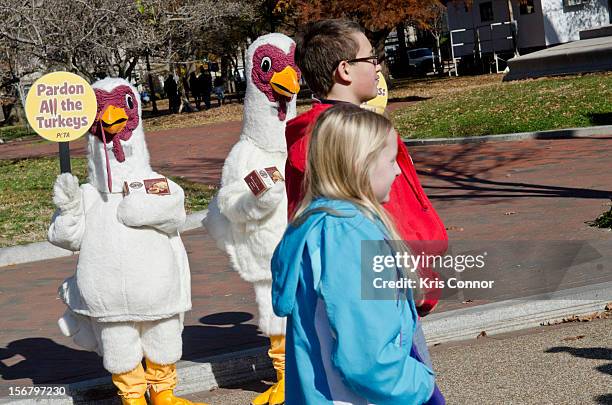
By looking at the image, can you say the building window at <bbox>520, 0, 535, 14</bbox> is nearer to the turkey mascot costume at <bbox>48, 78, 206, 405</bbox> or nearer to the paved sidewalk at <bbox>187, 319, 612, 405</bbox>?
the paved sidewalk at <bbox>187, 319, 612, 405</bbox>

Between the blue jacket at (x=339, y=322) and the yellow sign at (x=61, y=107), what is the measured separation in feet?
8.84

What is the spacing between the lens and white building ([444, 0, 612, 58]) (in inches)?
1793

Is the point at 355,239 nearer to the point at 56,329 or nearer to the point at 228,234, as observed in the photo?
the point at 228,234

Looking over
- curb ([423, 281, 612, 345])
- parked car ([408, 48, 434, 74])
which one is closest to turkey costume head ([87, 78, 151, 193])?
curb ([423, 281, 612, 345])

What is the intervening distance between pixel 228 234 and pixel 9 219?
8809 mm

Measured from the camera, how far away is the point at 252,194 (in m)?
5.48

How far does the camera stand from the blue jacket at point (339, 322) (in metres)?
2.69

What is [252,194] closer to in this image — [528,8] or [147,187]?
[147,187]

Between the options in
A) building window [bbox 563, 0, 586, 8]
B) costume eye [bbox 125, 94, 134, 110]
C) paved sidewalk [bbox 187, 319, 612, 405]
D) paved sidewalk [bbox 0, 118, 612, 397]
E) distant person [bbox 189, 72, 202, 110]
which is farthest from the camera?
building window [bbox 563, 0, 586, 8]

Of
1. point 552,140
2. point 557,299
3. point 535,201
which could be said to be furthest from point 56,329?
point 552,140

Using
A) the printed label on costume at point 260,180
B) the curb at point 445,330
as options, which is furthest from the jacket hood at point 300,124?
the curb at point 445,330

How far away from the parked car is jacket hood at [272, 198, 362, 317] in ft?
162

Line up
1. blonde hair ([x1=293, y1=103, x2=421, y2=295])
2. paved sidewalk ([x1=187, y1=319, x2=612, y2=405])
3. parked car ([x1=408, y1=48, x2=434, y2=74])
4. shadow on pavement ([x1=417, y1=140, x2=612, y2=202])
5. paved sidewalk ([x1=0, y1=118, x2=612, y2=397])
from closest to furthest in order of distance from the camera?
1. blonde hair ([x1=293, y1=103, x2=421, y2=295])
2. paved sidewalk ([x1=187, y1=319, x2=612, y2=405])
3. paved sidewalk ([x1=0, y1=118, x2=612, y2=397])
4. shadow on pavement ([x1=417, y1=140, x2=612, y2=202])
5. parked car ([x1=408, y1=48, x2=434, y2=74])

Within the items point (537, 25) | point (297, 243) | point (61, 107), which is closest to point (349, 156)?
point (297, 243)
